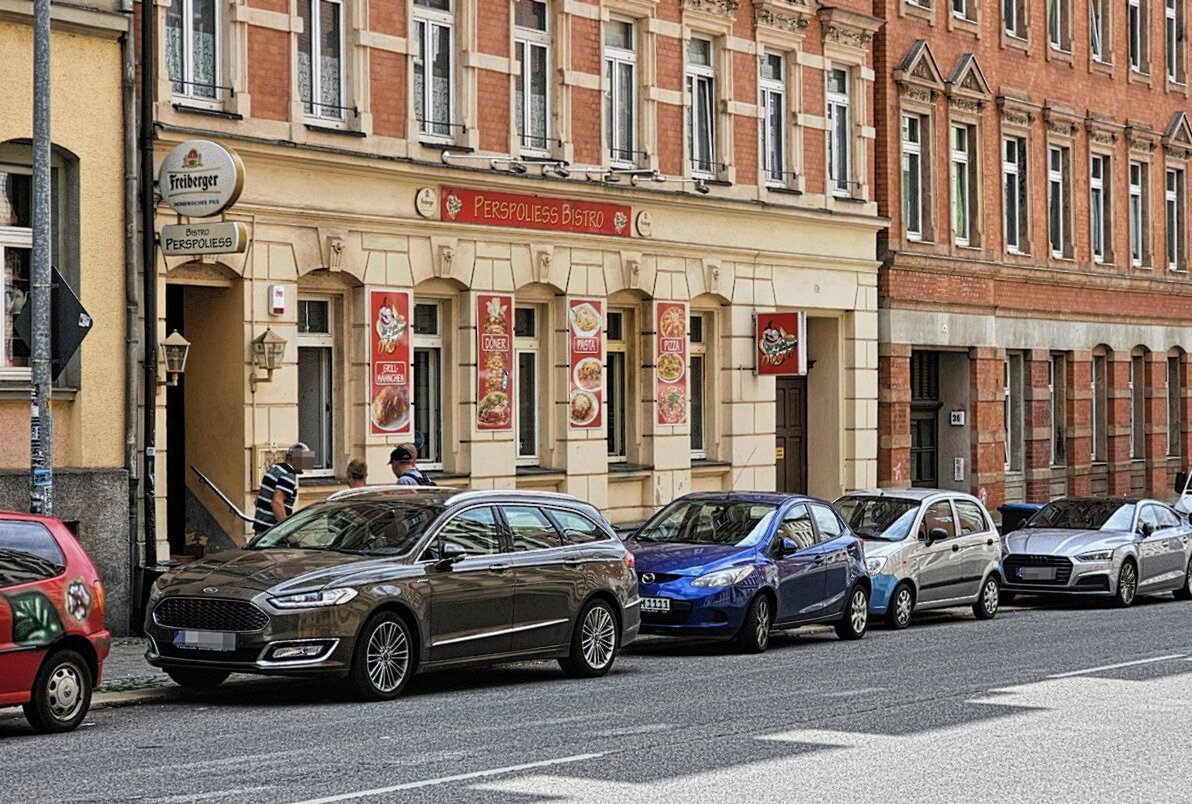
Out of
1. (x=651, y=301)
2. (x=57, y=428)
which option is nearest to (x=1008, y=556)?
(x=651, y=301)

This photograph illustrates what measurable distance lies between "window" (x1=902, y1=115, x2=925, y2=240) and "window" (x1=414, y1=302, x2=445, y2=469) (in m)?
11.4

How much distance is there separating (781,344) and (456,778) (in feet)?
63.5

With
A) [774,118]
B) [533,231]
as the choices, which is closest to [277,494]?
[533,231]

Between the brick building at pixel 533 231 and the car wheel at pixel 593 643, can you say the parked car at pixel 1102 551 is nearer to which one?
the brick building at pixel 533 231

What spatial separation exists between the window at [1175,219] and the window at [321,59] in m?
25.4

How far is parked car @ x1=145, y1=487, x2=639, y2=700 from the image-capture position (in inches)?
577

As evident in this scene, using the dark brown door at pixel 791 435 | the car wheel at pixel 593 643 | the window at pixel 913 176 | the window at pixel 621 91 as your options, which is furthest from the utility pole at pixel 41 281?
the window at pixel 913 176

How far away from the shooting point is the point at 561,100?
26656 mm

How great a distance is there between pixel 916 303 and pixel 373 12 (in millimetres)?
13567

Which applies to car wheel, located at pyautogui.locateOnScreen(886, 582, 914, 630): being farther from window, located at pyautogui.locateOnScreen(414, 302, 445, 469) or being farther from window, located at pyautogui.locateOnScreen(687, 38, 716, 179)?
window, located at pyautogui.locateOnScreen(687, 38, 716, 179)

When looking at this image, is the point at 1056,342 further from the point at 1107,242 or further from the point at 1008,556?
the point at 1008,556

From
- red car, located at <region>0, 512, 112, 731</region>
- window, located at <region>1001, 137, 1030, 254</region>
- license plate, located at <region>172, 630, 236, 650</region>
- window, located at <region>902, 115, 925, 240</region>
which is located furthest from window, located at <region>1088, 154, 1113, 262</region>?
red car, located at <region>0, 512, 112, 731</region>

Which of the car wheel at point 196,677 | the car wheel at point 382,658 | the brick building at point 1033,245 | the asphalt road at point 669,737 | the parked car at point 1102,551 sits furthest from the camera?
the brick building at point 1033,245

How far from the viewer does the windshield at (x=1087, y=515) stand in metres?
28.5
